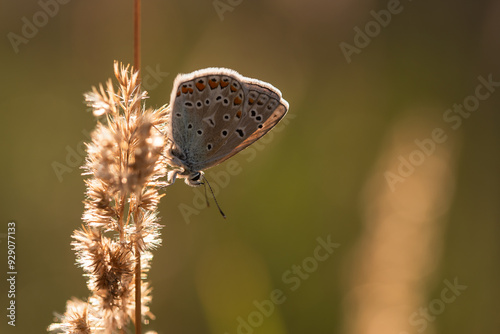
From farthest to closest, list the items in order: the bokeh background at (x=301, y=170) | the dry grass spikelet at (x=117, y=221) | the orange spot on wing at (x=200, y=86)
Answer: the bokeh background at (x=301, y=170) < the orange spot on wing at (x=200, y=86) < the dry grass spikelet at (x=117, y=221)

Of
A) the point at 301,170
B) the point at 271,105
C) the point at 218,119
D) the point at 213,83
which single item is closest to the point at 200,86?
the point at 213,83

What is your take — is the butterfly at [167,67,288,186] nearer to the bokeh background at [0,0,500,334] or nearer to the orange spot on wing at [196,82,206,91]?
the orange spot on wing at [196,82,206,91]

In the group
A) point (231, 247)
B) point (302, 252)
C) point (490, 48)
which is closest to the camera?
point (231, 247)

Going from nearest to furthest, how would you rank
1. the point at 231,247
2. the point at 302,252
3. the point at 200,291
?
the point at 200,291, the point at 231,247, the point at 302,252

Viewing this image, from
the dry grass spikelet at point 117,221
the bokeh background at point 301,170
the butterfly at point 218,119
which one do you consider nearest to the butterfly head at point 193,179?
the butterfly at point 218,119

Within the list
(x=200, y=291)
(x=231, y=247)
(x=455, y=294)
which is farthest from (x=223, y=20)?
(x=455, y=294)

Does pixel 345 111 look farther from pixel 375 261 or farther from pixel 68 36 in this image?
pixel 68 36

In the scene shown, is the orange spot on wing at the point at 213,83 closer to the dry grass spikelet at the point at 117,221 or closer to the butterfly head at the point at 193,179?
the butterfly head at the point at 193,179
